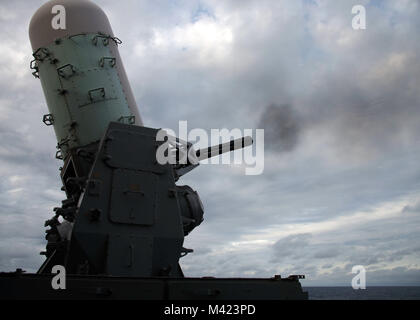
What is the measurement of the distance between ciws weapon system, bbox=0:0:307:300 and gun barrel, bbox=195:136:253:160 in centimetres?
2

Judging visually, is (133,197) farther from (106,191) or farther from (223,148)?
(223,148)

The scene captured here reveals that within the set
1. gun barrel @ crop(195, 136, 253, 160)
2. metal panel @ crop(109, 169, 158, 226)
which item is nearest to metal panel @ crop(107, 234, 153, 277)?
metal panel @ crop(109, 169, 158, 226)

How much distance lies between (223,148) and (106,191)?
3629 millimetres

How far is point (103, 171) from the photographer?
7230mm

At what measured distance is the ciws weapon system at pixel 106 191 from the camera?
5.81 m

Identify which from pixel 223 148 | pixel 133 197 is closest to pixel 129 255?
pixel 133 197

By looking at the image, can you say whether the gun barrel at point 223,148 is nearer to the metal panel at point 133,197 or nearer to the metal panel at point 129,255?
the metal panel at point 133,197

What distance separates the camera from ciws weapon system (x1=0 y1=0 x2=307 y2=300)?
5812mm

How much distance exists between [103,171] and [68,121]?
180 cm
